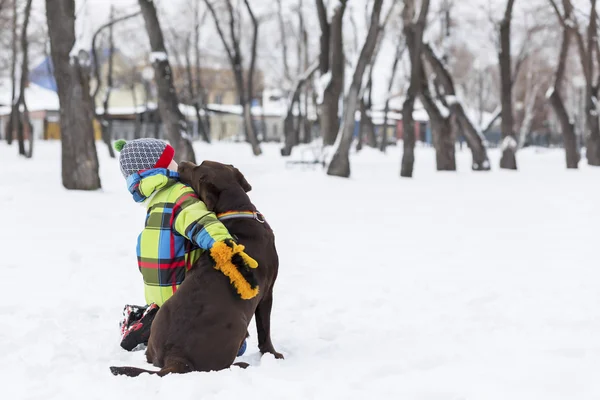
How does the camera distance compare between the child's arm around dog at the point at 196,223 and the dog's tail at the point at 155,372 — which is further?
the child's arm around dog at the point at 196,223

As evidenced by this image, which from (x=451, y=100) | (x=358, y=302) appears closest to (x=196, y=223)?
(x=358, y=302)

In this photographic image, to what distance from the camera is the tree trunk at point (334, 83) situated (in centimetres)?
1677

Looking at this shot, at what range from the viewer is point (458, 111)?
21109 millimetres

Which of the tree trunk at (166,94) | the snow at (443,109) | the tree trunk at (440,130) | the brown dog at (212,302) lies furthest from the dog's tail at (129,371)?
the snow at (443,109)

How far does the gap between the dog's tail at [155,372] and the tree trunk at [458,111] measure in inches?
703

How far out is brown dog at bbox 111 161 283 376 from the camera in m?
3.55

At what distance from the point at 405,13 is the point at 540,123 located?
184 ft

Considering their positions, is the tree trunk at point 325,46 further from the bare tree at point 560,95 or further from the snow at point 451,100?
the bare tree at point 560,95

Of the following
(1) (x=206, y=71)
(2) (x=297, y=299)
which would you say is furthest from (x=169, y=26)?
(2) (x=297, y=299)

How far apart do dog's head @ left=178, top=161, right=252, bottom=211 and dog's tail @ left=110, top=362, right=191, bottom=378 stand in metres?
0.83

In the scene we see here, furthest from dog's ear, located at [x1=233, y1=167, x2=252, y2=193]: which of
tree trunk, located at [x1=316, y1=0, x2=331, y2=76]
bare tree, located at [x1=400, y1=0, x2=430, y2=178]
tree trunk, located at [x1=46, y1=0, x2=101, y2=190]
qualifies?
tree trunk, located at [x1=316, y1=0, x2=331, y2=76]

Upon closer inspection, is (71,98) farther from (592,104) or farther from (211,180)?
(592,104)

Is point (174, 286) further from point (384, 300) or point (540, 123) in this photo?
point (540, 123)

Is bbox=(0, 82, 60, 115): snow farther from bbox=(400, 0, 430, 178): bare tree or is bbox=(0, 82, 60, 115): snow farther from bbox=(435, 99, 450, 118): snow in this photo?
bbox=(400, 0, 430, 178): bare tree
